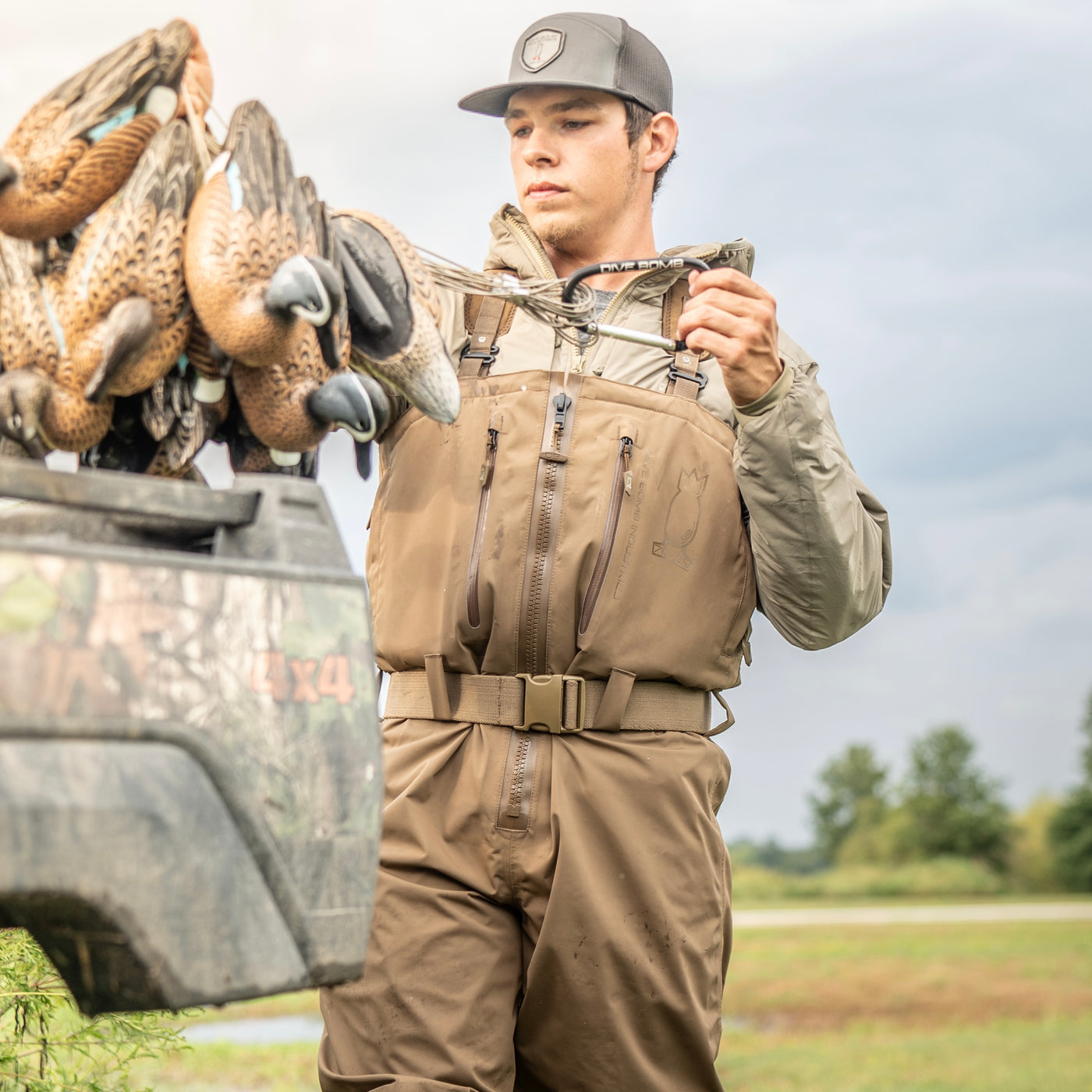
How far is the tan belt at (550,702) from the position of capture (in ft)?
7.40

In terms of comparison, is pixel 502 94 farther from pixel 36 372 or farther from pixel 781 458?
pixel 36 372

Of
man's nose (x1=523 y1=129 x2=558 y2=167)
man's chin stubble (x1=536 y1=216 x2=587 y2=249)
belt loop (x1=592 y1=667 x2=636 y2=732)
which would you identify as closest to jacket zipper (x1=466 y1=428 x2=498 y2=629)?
belt loop (x1=592 y1=667 x2=636 y2=732)

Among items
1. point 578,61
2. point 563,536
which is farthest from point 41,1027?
point 578,61

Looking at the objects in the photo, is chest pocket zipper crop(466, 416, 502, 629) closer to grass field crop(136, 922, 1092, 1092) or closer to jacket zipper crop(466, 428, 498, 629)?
jacket zipper crop(466, 428, 498, 629)

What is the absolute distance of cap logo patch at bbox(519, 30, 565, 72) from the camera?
2.58 metres

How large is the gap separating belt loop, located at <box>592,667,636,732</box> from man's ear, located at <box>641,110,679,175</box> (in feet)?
3.63

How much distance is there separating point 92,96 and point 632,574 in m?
1.19

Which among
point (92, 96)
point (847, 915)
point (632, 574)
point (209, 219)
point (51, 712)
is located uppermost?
point (92, 96)

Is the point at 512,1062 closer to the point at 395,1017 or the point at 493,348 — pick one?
the point at 395,1017

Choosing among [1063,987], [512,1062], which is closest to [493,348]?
[512,1062]

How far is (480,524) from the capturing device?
7.64 ft

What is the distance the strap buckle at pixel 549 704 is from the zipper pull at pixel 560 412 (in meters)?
0.43

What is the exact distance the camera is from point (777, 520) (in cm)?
231

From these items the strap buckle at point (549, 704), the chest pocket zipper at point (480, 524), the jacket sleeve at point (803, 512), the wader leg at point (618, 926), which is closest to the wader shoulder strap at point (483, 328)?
the chest pocket zipper at point (480, 524)
